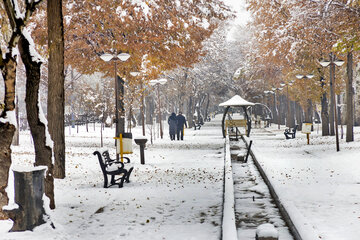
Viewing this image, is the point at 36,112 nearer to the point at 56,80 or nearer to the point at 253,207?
the point at 56,80

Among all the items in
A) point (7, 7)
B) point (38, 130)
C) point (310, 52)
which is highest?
point (310, 52)

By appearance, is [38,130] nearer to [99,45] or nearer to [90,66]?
[99,45]

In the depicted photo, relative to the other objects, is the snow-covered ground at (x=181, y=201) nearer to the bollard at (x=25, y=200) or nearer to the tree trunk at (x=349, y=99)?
the bollard at (x=25, y=200)

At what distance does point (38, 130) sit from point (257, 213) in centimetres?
415

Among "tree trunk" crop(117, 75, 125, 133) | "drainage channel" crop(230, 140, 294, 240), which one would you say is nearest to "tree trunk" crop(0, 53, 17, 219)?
"drainage channel" crop(230, 140, 294, 240)

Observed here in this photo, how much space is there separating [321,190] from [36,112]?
6326mm

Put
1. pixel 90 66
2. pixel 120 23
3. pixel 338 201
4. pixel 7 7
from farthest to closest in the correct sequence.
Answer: pixel 90 66, pixel 120 23, pixel 338 201, pixel 7 7

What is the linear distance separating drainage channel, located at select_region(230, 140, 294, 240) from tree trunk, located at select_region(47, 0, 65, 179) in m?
4.60

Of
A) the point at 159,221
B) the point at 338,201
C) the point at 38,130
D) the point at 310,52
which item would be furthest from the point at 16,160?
the point at 310,52

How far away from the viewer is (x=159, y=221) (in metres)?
7.39

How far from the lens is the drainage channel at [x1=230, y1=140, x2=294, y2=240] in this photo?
23.1 ft

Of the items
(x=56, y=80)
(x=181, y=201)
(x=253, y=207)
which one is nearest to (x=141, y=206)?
(x=181, y=201)

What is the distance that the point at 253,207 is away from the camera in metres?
8.80

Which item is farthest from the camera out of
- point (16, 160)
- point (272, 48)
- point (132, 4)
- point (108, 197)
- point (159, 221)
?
point (272, 48)
